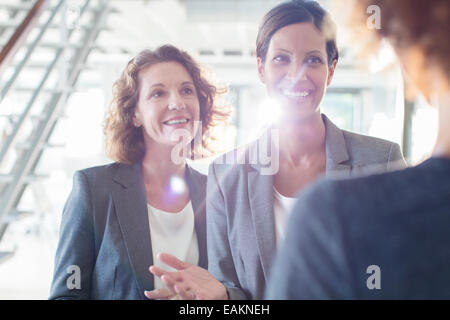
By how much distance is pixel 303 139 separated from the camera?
1179mm

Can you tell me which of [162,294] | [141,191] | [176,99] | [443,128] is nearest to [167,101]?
[176,99]

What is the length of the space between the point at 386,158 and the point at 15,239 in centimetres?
516

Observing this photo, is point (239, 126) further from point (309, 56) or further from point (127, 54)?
point (309, 56)

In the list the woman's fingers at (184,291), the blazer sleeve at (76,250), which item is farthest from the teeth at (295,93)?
the blazer sleeve at (76,250)

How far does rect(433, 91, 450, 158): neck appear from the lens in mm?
380

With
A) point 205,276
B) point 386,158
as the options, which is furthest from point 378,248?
point 386,158

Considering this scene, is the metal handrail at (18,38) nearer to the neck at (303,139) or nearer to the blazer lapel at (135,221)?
the blazer lapel at (135,221)

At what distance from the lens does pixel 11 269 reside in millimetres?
3934

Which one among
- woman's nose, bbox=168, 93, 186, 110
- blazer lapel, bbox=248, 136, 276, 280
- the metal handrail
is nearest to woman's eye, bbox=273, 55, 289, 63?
blazer lapel, bbox=248, 136, 276, 280

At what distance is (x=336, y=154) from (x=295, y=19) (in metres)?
0.37

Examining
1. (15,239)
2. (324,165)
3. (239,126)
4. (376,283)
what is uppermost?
(239,126)

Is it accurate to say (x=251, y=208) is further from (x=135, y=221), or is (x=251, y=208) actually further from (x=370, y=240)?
(x=370, y=240)

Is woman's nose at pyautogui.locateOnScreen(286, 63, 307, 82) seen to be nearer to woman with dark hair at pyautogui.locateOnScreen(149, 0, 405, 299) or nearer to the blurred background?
woman with dark hair at pyautogui.locateOnScreen(149, 0, 405, 299)
